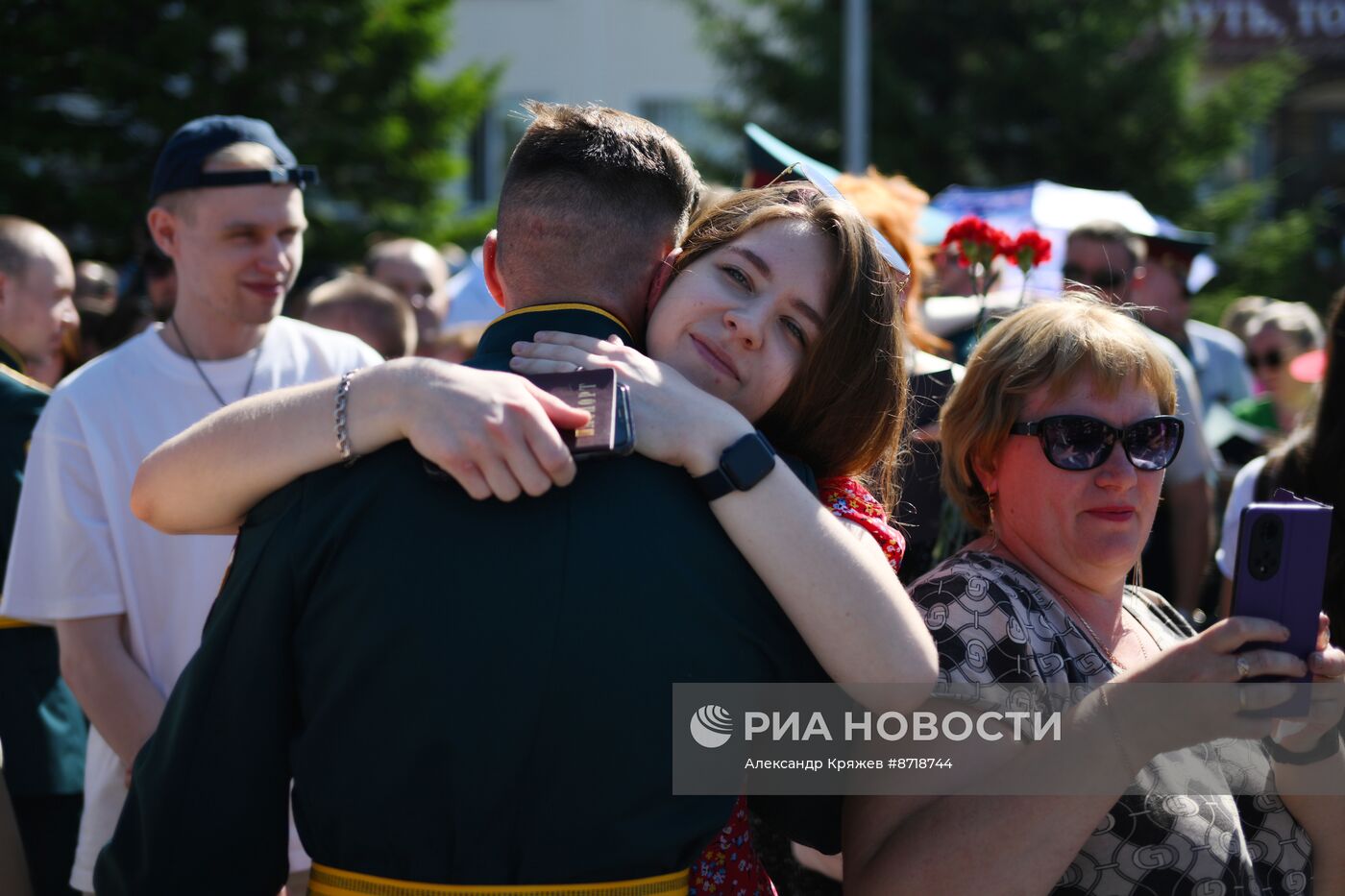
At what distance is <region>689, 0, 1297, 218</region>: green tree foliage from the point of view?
16.5 metres

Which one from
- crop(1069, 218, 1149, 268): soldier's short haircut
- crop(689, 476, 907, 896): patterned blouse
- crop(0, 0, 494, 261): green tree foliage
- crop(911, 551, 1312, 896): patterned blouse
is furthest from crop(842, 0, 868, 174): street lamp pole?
crop(689, 476, 907, 896): patterned blouse

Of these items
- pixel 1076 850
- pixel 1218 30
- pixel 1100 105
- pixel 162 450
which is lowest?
pixel 1076 850

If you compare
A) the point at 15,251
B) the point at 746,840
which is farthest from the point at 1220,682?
the point at 15,251

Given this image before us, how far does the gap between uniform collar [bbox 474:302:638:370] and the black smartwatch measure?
0.25 meters

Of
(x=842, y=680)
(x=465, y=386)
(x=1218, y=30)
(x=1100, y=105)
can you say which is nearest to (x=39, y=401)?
(x=465, y=386)

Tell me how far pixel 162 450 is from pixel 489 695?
1.94ft

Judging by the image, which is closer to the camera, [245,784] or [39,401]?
[245,784]

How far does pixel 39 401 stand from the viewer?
3.80 m

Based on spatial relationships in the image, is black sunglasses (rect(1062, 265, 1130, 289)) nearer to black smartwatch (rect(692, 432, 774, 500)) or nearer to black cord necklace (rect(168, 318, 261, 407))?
black cord necklace (rect(168, 318, 261, 407))

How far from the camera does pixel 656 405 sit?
173 centimetres

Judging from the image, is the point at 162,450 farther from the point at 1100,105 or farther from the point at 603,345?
the point at 1100,105

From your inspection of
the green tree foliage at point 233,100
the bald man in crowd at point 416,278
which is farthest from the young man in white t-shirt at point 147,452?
the green tree foliage at point 233,100

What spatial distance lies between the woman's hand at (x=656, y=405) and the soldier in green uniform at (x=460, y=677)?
0.15ft

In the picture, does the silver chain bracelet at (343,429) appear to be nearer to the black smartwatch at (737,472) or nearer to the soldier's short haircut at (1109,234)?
the black smartwatch at (737,472)
